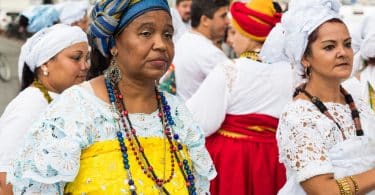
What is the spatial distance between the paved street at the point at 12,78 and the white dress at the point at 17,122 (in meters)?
6.78

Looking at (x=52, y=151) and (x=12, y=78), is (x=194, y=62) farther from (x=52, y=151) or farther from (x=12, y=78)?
(x=12, y=78)

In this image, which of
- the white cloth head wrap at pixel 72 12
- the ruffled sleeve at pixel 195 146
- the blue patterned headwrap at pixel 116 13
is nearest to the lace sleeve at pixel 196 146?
the ruffled sleeve at pixel 195 146

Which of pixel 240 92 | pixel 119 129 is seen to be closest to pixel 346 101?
pixel 240 92

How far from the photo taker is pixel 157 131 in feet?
8.79

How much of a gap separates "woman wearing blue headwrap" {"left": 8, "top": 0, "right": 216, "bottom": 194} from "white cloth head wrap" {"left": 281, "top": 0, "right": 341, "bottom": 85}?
0.71 meters

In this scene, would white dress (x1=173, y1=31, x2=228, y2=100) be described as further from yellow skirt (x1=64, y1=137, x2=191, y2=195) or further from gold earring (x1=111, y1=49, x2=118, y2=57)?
yellow skirt (x1=64, y1=137, x2=191, y2=195)

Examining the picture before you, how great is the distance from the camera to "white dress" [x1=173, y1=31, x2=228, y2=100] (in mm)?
5496

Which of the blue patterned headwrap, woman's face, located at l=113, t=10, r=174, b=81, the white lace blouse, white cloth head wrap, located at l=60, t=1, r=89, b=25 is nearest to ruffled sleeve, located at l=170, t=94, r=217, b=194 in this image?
the white lace blouse

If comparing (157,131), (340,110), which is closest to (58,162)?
(157,131)

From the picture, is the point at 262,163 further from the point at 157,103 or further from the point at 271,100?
the point at 157,103

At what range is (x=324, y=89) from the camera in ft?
10.6

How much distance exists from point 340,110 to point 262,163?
125 centimetres

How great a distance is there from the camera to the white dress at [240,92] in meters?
4.27

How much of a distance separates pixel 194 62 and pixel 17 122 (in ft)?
6.93
